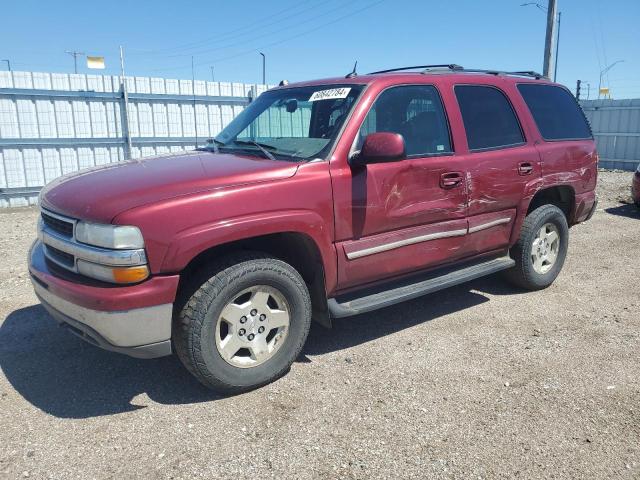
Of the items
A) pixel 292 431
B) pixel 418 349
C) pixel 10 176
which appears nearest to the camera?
pixel 292 431

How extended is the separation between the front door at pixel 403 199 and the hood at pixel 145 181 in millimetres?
543

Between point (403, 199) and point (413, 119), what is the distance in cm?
71

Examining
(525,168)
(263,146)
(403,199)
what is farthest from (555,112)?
(263,146)

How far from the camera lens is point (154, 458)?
9.24 feet

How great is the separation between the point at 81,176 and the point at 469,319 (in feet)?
11.0

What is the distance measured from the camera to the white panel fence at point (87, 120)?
1035cm

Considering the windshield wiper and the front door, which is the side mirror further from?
the windshield wiper

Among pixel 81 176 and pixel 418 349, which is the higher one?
pixel 81 176

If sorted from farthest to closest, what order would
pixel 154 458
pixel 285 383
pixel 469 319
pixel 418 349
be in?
1. pixel 469 319
2. pixel 418 349
3. pixel 285 383
4. pixel 154 458

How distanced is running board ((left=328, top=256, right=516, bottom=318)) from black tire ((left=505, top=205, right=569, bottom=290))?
21 cm

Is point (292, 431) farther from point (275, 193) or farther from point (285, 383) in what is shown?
point (275, 193)

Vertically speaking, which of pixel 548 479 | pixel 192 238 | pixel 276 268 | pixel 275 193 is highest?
pixel 275 193

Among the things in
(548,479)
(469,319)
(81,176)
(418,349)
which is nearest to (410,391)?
(418,349)

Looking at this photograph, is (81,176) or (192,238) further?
(81,176)
